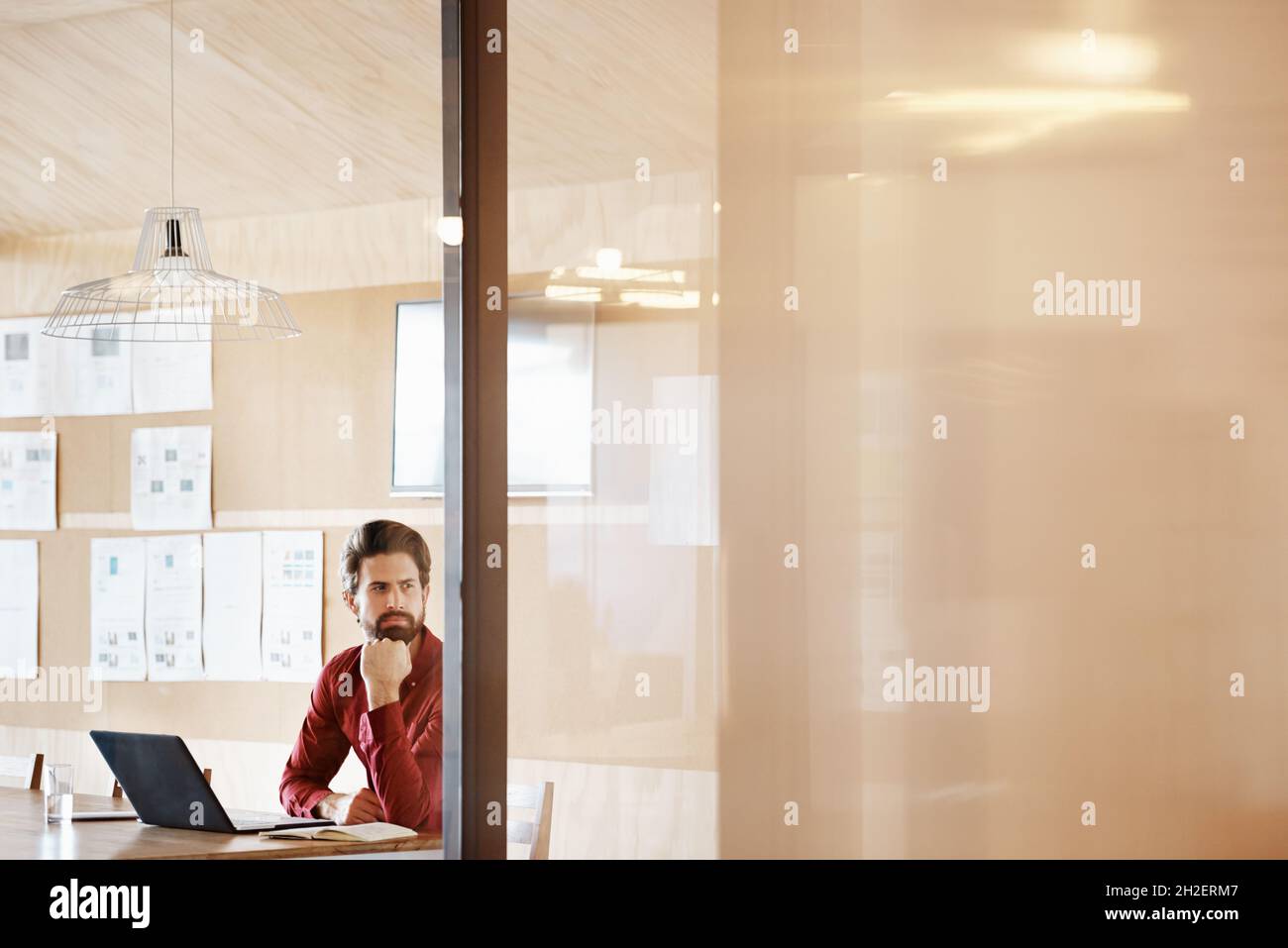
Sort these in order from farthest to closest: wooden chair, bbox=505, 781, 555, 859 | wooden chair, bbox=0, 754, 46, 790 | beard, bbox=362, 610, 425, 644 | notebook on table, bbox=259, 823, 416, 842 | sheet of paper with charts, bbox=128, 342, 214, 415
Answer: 1. sheet of paper with charts, bbox=128, 342, 214, 415
2. wooden chair, bbox=0, 754, 46, 790
3. beard, bbox=362, 610, 425, 644
4. notebook on table, bbox=259, 823, 416, 842
5. wooden chair, bbox=505, 781, 555, 859

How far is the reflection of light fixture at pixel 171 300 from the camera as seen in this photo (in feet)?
8.61

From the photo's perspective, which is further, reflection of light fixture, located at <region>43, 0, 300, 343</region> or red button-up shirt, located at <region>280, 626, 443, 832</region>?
reflection of light fixture, located at <region>43, 0, 300, 343</region>

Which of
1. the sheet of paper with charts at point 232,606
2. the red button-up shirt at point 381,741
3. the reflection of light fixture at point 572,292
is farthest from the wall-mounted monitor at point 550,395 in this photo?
the sheet of paper with charts at point 232,606

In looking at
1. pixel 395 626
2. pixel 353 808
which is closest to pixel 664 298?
pixel 395 626

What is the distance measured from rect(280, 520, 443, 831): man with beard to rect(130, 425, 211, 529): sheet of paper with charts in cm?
39

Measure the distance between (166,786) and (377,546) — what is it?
0.65 meters

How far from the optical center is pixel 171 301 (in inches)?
117

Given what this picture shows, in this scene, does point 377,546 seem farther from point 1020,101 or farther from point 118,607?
point 1020,101

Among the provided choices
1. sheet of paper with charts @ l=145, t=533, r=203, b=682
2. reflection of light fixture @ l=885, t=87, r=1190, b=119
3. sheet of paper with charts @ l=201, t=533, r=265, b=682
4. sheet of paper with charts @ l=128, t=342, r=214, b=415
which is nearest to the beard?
sheet of paper with charts @ l=201, t=533, r=265, b=682

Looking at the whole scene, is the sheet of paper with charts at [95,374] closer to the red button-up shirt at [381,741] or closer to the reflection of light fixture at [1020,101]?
the red button-up shirt at [381,741]

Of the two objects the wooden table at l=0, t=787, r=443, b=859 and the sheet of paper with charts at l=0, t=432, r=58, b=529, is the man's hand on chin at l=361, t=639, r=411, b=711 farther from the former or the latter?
the sheet of paper with charts at l=0, t=432, r=58, b=529

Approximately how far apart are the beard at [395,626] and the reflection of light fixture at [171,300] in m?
0.67

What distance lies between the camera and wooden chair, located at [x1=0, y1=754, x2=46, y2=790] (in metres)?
2.73
